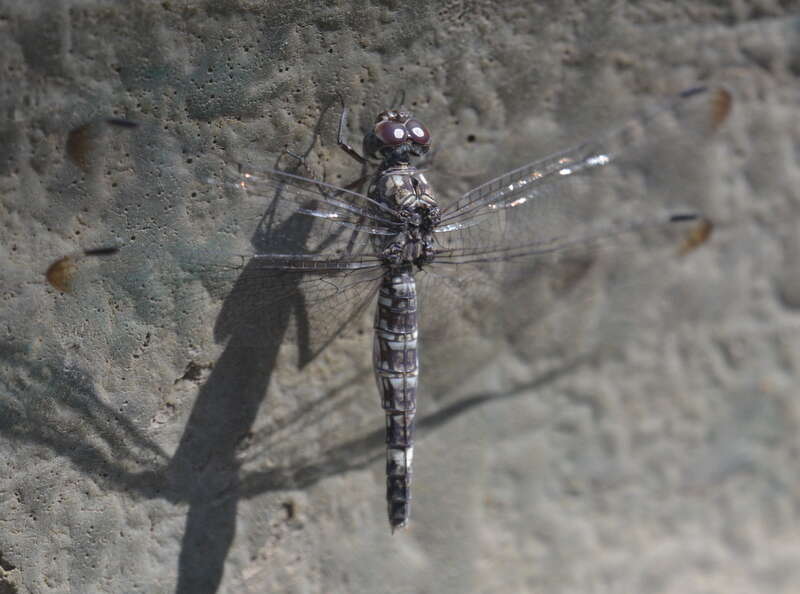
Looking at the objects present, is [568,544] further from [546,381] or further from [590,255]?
[590,255]

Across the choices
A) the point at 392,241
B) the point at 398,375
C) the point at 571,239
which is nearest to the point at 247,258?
the point at 392,241

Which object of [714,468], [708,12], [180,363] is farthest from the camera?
[714,468]

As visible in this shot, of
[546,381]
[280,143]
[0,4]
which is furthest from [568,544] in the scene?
[0,4]

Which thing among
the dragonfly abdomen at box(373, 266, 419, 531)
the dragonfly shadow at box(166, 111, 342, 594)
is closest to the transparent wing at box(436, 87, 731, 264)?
the dragonfly abdomen at box(373, 266, 419, 531)

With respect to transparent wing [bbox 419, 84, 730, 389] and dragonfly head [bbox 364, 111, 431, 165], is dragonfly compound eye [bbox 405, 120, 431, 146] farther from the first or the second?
transparent wing [bbox 419, 84, 730, 389]

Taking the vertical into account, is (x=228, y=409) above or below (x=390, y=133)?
below

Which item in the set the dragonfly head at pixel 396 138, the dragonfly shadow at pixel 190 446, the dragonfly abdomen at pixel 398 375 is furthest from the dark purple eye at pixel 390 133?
the dragonfly shadow at pixel 190 446

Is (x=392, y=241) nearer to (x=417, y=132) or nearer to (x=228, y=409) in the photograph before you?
(x=417, y=132)
